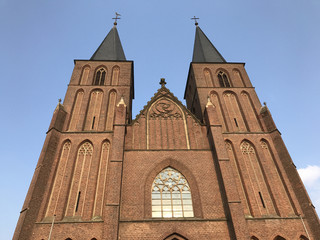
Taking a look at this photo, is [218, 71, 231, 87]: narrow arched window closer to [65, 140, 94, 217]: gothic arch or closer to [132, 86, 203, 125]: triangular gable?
[132, 86, 203, 125]: triangular gable

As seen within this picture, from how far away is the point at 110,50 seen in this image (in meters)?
27.1

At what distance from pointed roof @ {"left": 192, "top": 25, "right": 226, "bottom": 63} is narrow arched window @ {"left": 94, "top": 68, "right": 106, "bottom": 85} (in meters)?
10.6

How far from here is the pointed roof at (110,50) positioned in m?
25.8

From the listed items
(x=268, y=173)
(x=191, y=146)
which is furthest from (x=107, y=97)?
(x=268, y=173)

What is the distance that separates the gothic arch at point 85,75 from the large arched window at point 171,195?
1179 cm

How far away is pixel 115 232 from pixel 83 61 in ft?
57.5

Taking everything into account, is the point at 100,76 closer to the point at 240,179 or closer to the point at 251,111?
the point at 251,111

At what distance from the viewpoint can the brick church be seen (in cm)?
1300

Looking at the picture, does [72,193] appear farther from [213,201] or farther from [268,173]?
[268,173]

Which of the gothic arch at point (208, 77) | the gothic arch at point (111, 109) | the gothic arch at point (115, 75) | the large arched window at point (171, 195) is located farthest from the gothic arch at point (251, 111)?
the gothic arch at point (115, 75)

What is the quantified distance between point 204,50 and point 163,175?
17.9 m

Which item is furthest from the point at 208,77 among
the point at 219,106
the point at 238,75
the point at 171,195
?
the point at 171,195

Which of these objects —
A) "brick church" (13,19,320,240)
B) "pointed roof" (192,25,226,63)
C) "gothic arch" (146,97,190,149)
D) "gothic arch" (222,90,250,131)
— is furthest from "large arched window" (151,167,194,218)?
"pointed roof" (192,25,226,63)

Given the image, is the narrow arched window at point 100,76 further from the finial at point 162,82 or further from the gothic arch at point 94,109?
the finial at point 162,82
